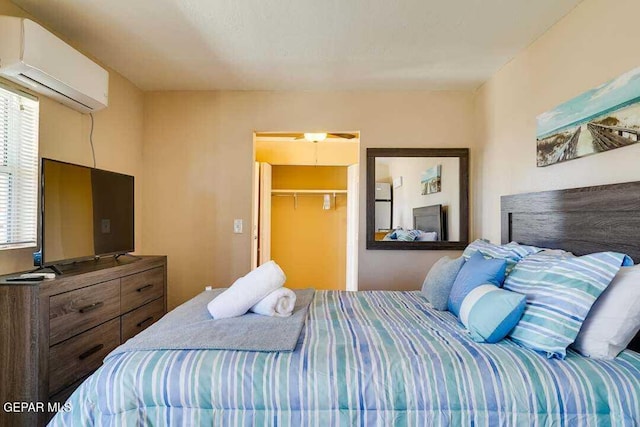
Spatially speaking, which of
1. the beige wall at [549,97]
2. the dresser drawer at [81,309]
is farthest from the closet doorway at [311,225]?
the dresser drawer at [81,309]

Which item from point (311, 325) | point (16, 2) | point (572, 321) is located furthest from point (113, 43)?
point (572, 321)

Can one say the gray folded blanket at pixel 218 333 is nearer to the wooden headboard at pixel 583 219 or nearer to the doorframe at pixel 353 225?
the wooden headboard at pixel 583 219

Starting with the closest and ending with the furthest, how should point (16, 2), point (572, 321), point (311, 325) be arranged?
point (572, 321), point (311, 325), point (16, 2)

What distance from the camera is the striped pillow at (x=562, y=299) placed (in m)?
1.30

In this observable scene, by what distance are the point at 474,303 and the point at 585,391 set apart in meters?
0.46

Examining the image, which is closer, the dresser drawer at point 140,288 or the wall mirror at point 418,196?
the dresser drawer at point 140,288

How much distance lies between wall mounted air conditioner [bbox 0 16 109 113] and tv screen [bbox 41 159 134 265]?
1.52 feet

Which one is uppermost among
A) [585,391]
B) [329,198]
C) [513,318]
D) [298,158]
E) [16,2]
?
[16,2]

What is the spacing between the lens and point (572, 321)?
130 centimetres

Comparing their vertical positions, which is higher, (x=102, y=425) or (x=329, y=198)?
(x=329, y=198)

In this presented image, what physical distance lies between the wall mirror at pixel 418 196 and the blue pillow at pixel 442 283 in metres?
1.11

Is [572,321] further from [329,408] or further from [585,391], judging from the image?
[329,408]

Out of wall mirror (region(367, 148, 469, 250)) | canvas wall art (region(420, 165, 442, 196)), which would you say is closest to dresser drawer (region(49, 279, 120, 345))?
wall mirror (region(367, 148, 469, 250))

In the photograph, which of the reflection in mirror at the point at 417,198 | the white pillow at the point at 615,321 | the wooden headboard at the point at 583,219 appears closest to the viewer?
the white pillow at the point at 615,321
